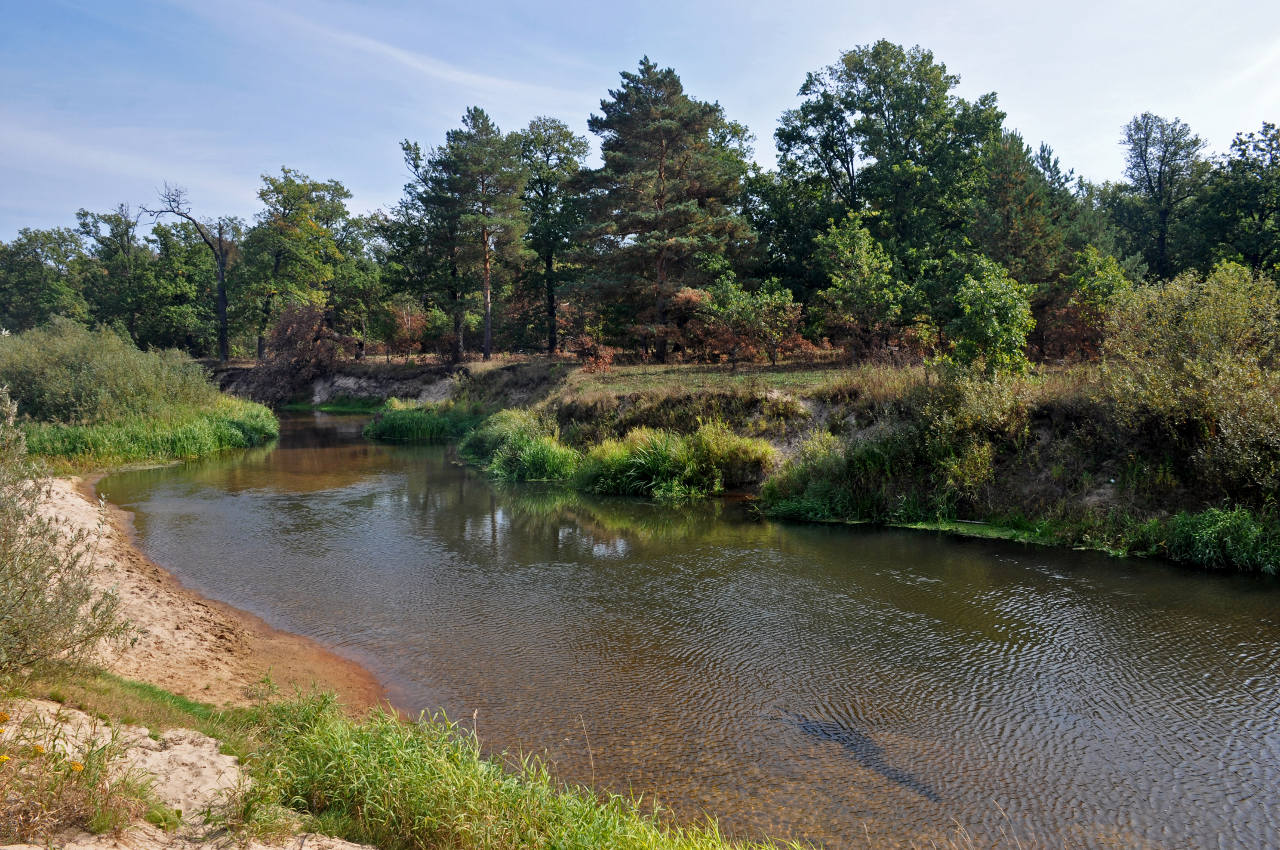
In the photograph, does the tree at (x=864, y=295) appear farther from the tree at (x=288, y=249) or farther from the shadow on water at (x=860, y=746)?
the tree at (x=288, y=249)

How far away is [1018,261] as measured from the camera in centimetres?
2547

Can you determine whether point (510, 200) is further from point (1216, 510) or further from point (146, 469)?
point (1216, 510)

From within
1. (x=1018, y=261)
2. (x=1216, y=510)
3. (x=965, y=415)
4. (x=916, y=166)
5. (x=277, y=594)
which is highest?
(x=916, y=166)

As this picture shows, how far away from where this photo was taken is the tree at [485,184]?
38.4m

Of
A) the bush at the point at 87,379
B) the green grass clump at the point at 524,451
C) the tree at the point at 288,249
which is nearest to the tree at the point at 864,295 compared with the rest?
the green grass clump at the point at 524,451

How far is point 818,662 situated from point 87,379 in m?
27.5

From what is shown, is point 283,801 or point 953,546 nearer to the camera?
point 283,801

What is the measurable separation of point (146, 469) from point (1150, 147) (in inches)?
1902

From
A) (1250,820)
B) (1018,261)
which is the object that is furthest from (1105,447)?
(1018,261)

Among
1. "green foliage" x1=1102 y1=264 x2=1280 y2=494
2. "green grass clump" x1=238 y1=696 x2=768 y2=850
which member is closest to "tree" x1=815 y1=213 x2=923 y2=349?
"green foliage" x1=1102 y1=264 x2=1280 y2=494

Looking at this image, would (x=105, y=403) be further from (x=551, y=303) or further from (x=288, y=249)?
(x=288, y=249)

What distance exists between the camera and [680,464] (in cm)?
1892

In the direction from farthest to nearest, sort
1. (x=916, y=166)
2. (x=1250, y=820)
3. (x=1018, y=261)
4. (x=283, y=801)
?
(x=916, y=166), (x=1018, y=261), (x=1250, y=820), (x=283, y=801)

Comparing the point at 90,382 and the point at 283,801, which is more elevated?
the point at 90,382
